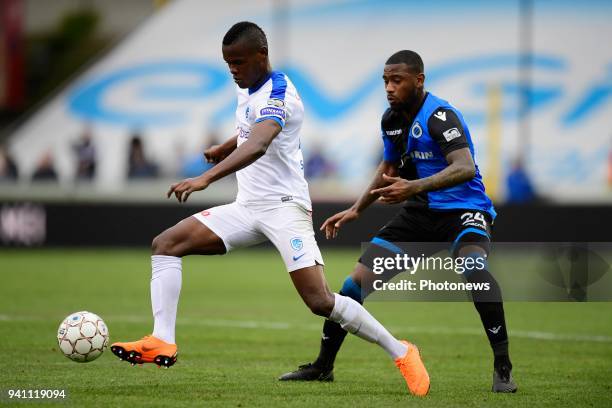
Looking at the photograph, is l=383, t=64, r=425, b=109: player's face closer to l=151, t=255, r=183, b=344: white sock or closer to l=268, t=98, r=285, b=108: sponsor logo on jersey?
l=268, t=98, r=285, b=108: sponsor logo on jersey

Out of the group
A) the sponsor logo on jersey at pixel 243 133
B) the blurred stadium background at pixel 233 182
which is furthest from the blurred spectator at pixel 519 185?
the sponsor logo on jersey at pixel 243 133

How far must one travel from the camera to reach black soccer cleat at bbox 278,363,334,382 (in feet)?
26.8

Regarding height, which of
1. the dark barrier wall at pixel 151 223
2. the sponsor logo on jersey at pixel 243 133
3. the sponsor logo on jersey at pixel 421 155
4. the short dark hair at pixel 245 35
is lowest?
the dark barrier wall at pixel 151 223

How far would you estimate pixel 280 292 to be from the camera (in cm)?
1550

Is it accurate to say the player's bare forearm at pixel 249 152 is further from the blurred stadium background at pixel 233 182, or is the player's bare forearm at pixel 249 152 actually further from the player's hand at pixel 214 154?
the blurred stadium background at pixel 233 182

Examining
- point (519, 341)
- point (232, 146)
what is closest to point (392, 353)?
point (232, 146)

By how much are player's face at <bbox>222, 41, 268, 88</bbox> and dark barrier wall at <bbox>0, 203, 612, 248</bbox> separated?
1318 centimetres

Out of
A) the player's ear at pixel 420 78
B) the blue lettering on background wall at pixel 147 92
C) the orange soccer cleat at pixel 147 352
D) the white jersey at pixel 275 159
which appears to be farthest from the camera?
the blue lettering on background wall at pixel 147 92

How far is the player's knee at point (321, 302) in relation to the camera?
7520 millimetres

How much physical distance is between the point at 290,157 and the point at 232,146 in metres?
0.75

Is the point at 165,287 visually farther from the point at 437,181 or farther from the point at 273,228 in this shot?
the point at 437,181

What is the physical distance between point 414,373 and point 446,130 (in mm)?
1700

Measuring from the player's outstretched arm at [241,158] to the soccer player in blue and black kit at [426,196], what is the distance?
33.4 inches

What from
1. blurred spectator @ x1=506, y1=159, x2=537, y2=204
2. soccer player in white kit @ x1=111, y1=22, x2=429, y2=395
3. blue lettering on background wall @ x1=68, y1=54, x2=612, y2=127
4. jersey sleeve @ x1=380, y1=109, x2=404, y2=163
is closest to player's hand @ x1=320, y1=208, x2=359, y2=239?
soccer player in white kit @ x1=111, y1=22, x2=429, y2=395
